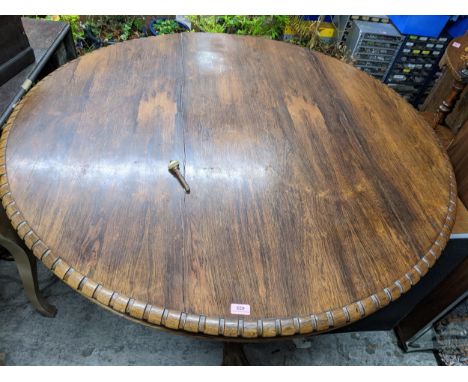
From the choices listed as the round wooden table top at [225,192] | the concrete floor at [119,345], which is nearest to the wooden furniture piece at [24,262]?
the concrete floor at [119,345]

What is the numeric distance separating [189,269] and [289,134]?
0.64 metres

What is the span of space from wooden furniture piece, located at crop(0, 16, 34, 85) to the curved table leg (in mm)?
722

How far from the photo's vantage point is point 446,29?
2.82 metres

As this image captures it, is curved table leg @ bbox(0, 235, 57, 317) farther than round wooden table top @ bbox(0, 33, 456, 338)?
Yes

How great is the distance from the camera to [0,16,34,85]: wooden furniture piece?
1.49 meters

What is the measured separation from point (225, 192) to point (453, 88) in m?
1.90

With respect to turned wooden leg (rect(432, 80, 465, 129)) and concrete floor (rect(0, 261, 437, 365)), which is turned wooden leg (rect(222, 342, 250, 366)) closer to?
concrete floor (rect(0, 261, 437, 365))

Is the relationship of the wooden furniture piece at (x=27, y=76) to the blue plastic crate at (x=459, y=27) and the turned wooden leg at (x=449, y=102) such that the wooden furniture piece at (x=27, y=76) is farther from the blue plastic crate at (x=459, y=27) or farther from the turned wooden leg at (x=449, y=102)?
the blue plastic crate at (x=459, y=27)

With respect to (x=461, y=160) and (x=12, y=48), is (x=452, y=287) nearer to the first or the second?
(x=461, y=160)

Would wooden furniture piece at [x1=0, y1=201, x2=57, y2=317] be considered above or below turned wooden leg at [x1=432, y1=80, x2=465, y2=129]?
below

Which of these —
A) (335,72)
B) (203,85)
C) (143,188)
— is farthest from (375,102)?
(143,188)

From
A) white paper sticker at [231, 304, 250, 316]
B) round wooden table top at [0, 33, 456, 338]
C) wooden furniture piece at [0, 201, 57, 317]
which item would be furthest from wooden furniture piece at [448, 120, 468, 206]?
wooden furniture piece at [0, 201, 57, 317]

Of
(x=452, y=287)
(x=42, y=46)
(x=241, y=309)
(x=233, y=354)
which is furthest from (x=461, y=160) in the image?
(x=42, y=46)

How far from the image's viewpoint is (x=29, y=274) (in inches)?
58.8
